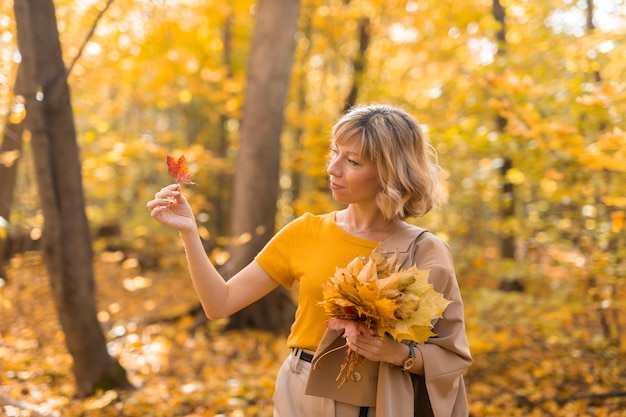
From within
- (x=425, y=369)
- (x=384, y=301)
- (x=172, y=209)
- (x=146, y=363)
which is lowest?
(x=146, y=363)

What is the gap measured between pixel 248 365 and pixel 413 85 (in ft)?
27.3

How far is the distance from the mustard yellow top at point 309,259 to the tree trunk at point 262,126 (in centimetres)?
461

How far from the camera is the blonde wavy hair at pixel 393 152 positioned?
2.10 metres

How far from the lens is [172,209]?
2.12 meters

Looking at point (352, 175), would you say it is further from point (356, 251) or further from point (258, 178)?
point (258, 178)

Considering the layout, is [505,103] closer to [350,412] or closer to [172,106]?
[350,412]

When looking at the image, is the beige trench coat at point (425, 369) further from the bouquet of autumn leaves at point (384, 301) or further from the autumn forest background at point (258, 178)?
the autumn forest background at point (258, 178)

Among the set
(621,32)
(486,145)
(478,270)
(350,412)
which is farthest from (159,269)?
(350,412)

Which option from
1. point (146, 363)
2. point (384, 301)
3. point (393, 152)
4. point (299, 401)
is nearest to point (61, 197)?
point (146, 363)

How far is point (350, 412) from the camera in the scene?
2115 mm

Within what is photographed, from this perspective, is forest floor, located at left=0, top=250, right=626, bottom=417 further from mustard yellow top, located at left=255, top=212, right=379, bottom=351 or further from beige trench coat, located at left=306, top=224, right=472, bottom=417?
beige trench coat, located at left=306, top=224, right=472, bottom=417

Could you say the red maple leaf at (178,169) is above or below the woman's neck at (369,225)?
above

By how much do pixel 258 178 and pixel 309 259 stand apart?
4.96 meters

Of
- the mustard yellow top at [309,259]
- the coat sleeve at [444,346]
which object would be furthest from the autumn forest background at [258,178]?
the coat sleeve at [444,346]
